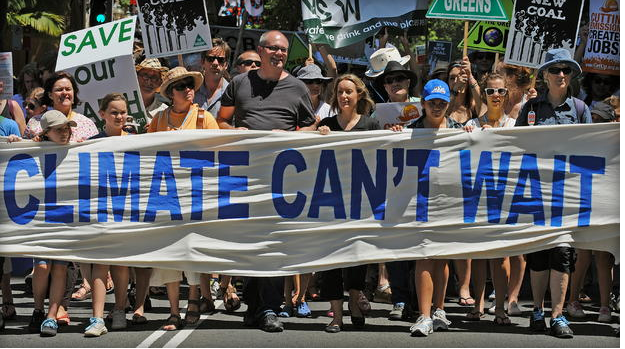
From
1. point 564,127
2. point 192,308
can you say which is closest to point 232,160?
point 192,308

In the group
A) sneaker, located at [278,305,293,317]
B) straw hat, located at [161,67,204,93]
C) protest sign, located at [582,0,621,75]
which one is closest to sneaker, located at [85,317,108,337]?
sneaker, located at [278,305,293,317]

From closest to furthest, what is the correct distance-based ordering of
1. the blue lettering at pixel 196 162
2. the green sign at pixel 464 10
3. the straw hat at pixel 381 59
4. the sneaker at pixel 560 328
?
the sneaker at pixel 560 328, the blue lettering at pixel 196 162, the green sign at pixel 464 10, the straw hat at pixel 381 59

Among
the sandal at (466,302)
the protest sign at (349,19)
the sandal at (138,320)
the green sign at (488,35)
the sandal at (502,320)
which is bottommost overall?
the sandal at (466,302)

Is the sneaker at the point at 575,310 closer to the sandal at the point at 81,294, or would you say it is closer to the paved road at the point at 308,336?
the paved road at the point at 308,336

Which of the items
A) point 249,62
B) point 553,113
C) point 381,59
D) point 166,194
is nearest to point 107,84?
point 249,62

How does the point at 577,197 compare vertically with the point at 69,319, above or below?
above

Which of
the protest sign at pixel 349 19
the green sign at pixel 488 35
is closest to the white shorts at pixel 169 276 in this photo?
the protest sign at pixel 349 19

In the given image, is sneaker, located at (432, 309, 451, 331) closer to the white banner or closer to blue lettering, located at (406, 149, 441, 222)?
the white banner

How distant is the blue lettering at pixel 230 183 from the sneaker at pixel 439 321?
60.5 inches

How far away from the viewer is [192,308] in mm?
8992

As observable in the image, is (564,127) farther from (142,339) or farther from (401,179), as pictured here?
(142,339)

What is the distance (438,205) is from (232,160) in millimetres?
1532

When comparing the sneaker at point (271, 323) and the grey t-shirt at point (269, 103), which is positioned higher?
the grey t-shirt at point (269, 103)

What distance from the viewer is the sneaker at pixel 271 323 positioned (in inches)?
343
